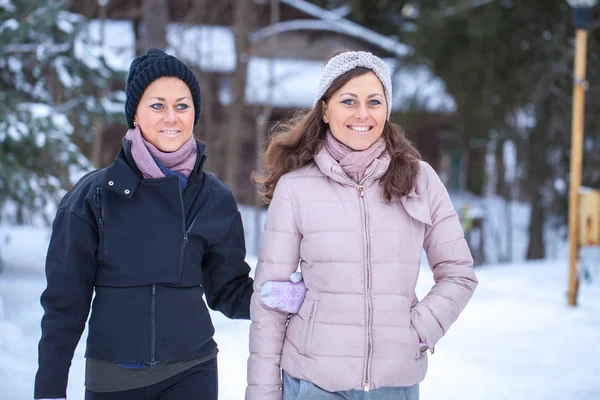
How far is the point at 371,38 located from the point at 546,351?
41.5 ft

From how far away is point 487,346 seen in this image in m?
5.64

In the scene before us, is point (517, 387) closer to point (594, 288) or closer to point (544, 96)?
point (594, 288)

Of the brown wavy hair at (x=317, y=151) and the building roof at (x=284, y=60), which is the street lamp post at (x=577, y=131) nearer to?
the brown wavy hair at (x=317, y=151)

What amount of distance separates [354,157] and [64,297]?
3.60 ft

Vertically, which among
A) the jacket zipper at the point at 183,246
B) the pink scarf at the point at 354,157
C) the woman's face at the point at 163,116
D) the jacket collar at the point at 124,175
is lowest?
the jacket zipper at the point at 183,246

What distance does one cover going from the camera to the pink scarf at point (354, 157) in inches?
95.7

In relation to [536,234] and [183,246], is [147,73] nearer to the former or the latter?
[183,246]

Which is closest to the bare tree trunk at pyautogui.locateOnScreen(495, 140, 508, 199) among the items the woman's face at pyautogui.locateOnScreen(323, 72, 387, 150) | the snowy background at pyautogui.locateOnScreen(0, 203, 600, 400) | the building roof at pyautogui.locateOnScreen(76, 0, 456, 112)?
the building roof at pyautogui.locateOnScreen(76, 0, 456, 112)

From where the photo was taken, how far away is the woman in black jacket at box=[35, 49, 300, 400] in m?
2.30

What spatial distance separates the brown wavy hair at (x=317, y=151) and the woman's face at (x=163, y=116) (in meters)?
0.36

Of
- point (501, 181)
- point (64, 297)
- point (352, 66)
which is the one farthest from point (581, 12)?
point (501, 181)

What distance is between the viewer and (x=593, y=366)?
203 inches

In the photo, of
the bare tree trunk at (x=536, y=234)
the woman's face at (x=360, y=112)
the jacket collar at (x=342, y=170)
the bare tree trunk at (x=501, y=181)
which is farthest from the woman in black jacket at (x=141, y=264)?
the bare tree trunk at (x=501, y=181)

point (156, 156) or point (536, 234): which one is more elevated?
point (156, 156)
